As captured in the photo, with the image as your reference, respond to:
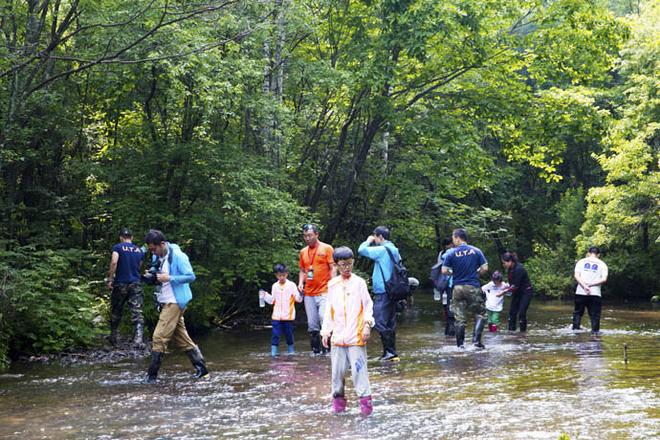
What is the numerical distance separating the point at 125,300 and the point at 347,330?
808cm

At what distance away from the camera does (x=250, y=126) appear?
21.4m

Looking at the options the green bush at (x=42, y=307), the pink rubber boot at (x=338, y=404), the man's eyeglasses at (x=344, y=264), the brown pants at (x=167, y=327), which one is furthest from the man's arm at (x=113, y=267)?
the pink rubber boot at (x=338, y=404)

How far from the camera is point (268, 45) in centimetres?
2047

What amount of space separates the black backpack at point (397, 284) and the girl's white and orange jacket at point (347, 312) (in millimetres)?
3594

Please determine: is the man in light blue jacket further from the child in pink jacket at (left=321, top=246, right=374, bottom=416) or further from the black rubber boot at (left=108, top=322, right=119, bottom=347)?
the black rubber boot at (left=108, top=322, right=119, bottom=347)

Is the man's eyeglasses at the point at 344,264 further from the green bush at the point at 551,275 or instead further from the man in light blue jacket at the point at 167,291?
the green bush at the point at 551,275

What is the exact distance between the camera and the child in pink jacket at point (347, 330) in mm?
8320

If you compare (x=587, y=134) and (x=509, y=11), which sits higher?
(x=509, y=11)

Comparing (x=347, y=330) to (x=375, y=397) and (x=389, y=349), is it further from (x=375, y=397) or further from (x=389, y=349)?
(x=389, y=349)

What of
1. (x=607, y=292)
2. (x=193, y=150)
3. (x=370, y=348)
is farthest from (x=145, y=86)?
(x=607, y=292)

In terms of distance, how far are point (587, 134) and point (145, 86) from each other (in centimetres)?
1284

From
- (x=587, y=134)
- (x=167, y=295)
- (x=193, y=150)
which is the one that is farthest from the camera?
(x=587, y=134)

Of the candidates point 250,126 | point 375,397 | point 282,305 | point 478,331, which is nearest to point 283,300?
point 282,305

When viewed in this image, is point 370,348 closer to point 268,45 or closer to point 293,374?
point 293,374
